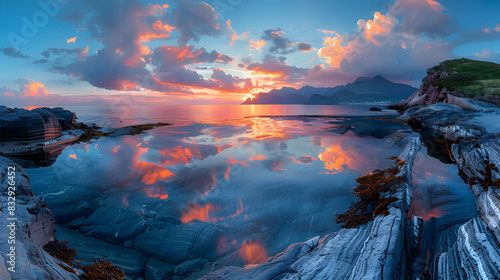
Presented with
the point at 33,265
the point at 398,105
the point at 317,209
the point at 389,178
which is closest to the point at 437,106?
the point at 389,178

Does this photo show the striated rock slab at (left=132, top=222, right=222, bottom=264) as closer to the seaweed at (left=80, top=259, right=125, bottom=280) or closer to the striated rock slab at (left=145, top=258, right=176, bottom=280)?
the striated rock slab at (left=145, top=258, right=176, bottom=280)

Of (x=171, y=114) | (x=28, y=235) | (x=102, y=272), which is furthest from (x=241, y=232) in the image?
(x=171, y=114)

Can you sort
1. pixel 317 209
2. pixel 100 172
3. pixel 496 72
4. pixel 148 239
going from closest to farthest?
Answer: pixel 148 239 → pixel 317 209 → pixel 100 172 → pixel 496 72

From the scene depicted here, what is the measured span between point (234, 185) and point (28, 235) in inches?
267

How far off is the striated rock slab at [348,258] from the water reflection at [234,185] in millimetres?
920

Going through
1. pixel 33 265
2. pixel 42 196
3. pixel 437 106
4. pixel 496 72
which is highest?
pixel 496 72

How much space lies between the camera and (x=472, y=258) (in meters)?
3.77

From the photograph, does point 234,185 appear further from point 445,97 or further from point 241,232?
point 445,97

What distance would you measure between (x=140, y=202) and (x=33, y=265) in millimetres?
5316

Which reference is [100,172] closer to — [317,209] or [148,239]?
[148,239]

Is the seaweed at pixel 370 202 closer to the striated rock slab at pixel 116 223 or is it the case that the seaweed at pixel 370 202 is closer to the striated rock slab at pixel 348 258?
the striated rock slab at pixel 348 258

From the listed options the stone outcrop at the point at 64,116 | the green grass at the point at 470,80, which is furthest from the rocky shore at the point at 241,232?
the green grass at the point at 470,80

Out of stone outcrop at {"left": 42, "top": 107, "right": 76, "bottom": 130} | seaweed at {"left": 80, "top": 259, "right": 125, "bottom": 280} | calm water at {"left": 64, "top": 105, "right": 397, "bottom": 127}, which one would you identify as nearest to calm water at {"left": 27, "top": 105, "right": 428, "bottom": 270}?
seaweed at {"left": 80, "top": 259, "right": 125, "bottom": 280}

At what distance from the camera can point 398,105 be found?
62750 mm
